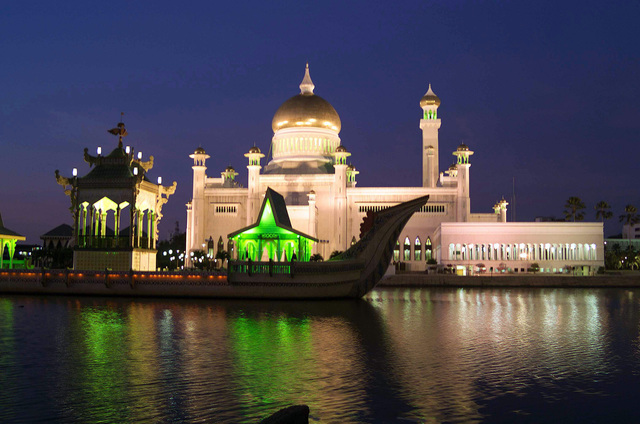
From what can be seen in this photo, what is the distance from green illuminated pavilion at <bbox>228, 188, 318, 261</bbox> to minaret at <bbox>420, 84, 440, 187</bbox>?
4345 cm

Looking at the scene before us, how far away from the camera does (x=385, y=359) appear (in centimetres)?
1708

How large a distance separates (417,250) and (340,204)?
1071 cm

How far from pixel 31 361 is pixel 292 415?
10.4 m

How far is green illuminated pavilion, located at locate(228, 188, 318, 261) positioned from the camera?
1620 inches

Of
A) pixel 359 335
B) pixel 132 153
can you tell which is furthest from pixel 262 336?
pixel 132 153

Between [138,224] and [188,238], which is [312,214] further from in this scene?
[138,224]

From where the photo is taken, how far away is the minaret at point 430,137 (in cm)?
8438

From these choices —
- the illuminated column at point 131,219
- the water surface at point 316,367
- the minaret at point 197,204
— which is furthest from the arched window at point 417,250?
the water surface at point 316,367

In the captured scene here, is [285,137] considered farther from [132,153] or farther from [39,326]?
[39,326]

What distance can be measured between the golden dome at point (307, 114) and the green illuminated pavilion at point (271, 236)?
43016mm

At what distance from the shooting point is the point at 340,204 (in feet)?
254

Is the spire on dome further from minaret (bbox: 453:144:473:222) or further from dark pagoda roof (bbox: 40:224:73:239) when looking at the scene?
dark pagoda roof (bbox: 40:224:73:239)

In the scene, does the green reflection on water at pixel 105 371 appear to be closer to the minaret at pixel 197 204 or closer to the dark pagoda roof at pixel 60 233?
the minaret at pixel 197 204

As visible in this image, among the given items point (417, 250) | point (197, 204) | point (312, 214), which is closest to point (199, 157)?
point (197, 204)
